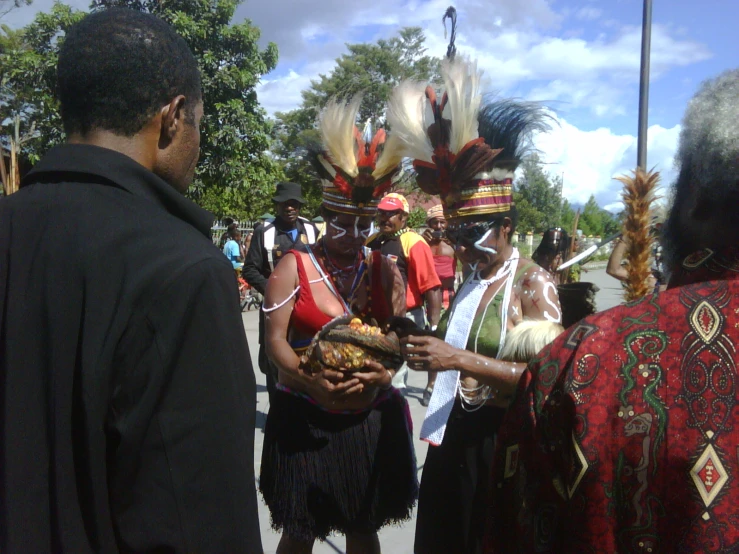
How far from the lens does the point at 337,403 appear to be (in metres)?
2.91

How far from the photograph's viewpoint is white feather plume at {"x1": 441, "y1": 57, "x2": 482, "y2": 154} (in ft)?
8.79

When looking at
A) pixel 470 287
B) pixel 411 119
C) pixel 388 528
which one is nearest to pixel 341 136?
pixel 411 119

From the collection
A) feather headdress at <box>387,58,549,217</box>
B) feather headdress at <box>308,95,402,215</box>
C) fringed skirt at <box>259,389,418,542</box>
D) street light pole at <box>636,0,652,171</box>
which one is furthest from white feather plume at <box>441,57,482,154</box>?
street light pole at <box>636,0,652,171</box>

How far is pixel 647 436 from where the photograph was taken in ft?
3.77

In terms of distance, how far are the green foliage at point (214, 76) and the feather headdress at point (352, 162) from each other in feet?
35.1

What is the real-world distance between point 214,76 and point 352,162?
11.4 m

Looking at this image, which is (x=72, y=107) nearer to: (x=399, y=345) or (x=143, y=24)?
(x=143, y=24)

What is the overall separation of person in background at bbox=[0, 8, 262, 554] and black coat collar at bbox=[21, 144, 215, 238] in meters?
0.02

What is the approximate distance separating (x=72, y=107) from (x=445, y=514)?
6.97 feet

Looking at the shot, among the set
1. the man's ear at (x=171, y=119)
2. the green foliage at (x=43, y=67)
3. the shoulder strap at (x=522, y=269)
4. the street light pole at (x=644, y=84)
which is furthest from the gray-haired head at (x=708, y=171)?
the green foliage at (x=43, y=67)

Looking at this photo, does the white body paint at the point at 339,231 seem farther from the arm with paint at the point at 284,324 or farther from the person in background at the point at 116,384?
the person in background at the point at 116,384

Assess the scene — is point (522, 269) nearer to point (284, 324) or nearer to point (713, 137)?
point (284, 324)

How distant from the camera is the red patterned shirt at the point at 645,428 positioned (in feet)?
3.64

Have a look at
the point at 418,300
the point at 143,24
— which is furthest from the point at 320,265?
the point at 418,300
